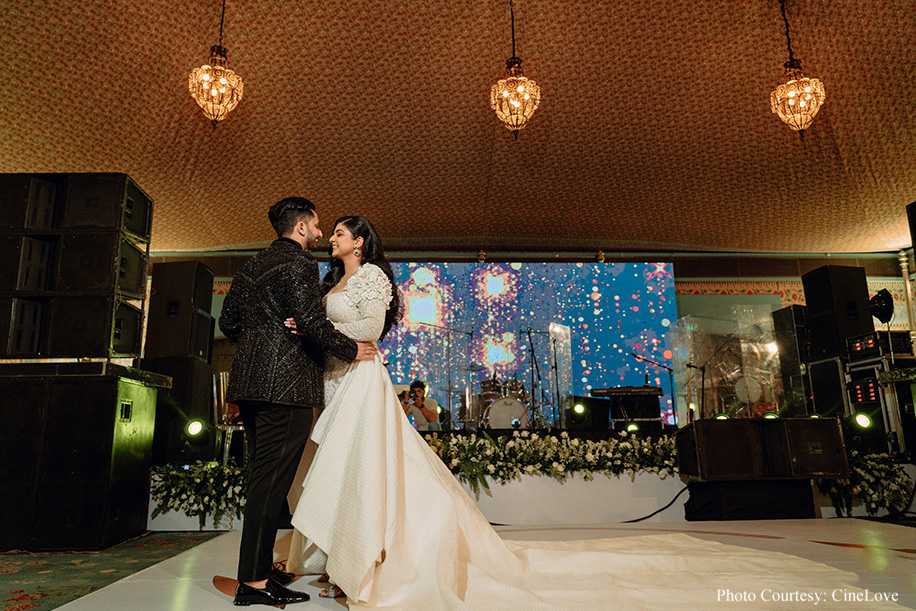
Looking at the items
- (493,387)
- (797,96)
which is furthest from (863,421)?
(493,387)

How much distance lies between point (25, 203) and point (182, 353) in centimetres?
235

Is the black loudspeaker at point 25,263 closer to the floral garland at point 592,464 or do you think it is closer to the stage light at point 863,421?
the floral garland at point 592,464

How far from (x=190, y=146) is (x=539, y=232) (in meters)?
5.06

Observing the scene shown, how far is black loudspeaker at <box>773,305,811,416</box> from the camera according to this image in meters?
A: 8.18

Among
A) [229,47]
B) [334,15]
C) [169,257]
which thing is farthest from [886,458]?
[169,257]

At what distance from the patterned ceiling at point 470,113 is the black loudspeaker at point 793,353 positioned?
1408mm

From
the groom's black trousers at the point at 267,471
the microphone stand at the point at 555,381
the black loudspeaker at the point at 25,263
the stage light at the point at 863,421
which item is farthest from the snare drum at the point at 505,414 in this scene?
the groom's black trousers at the point at 267,471

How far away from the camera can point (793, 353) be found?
867 cm

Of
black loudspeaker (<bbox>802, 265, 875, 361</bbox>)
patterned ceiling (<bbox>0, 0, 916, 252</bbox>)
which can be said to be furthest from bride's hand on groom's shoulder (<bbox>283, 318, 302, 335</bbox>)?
black loudspeaker (<bbox>802, 265, 875, 361</bbox>)

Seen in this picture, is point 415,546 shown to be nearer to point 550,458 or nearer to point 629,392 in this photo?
point 550,458

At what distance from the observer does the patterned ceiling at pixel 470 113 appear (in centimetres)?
538

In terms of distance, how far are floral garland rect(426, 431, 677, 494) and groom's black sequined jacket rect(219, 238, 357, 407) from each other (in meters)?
2.67

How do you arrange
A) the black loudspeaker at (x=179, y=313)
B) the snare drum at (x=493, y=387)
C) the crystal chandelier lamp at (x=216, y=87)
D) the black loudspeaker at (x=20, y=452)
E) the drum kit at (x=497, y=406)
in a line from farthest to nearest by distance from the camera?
the snare drum at (x=493, y=387) < the drum kit at (x=497, y=406) < the black loudspeaker at (x=179, y=313) < the crystal chandelier lamp at (x=216, y=87) < the black loudspeaker at (x=20, y=452)

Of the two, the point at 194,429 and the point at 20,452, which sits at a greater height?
the point at 194,429
